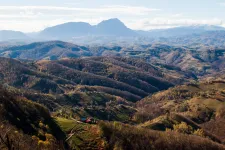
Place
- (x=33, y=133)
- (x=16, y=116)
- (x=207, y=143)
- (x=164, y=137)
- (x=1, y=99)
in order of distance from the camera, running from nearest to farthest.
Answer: (x=33, y=133), (x=16, y=116), (x=1, y=99), (x=164, y=137), (x=207, y=143)

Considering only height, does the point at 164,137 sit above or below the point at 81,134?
below

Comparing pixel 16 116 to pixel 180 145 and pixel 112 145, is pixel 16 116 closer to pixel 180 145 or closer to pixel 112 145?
pixel 112 145


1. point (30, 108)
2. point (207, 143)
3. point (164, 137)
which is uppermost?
point (30, 108)

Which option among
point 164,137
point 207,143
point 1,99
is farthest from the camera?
point 207,143

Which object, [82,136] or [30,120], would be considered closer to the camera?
[82,136]

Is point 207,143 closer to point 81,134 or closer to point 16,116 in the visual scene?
point 81,134

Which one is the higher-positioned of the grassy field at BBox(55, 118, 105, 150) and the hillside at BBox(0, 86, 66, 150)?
the hillside at BBox(0, 86, 66, 150)

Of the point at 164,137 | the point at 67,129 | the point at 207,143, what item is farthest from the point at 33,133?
the point at 207,143

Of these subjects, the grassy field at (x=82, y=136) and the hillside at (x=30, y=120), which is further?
the grassy field at (x=82, y=136)

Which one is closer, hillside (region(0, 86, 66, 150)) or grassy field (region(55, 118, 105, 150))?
hillside (region(0, 86, 66, 150))

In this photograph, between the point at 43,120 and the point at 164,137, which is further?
the point at 164,137

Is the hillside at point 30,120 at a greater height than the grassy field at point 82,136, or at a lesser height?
greater
